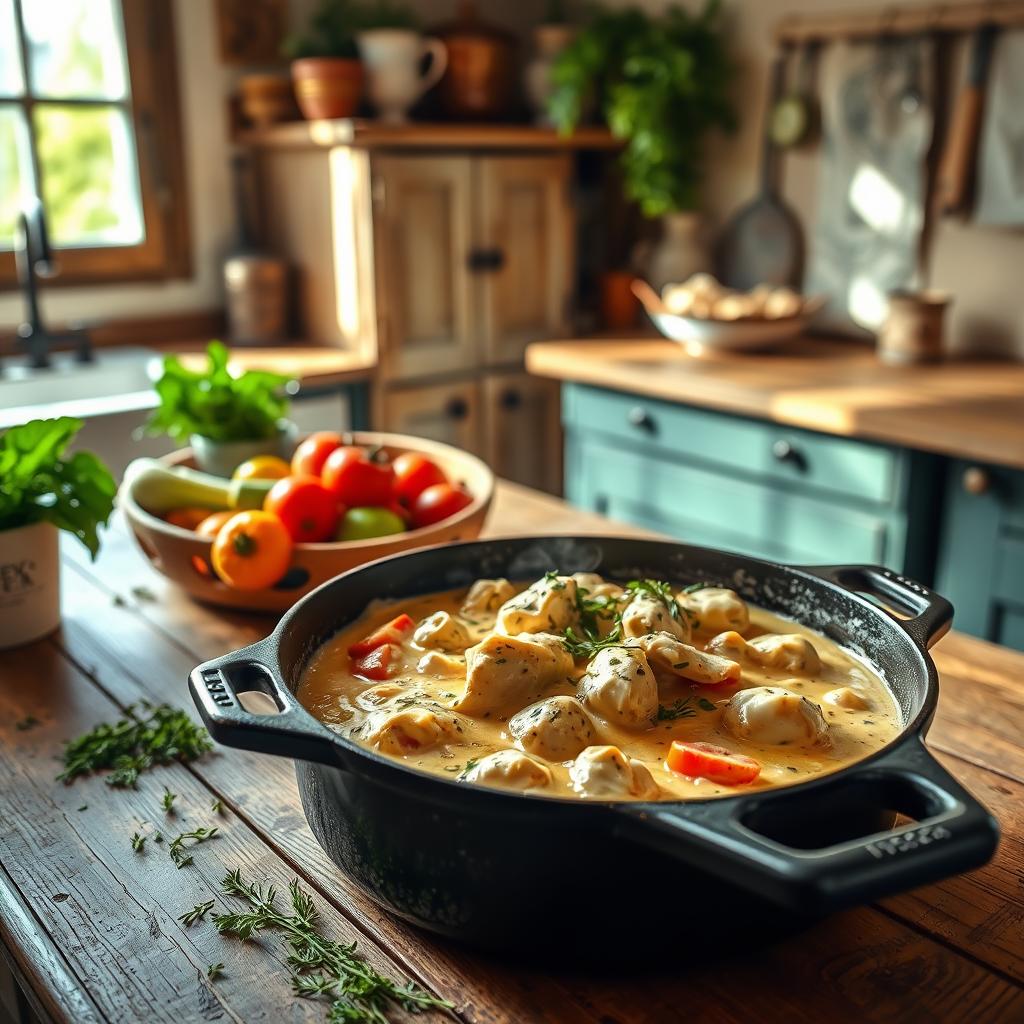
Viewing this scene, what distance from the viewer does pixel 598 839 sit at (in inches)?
24.8

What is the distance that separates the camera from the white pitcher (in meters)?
3.07

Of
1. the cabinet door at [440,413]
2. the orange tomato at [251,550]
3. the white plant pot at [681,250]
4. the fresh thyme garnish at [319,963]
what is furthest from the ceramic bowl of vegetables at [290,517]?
the white plant pot at [681,250]

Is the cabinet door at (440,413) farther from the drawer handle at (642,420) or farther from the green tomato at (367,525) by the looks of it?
the green tomato at (367,525)

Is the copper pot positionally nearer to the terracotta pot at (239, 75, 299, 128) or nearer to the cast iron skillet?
the terracotta pot at (239, 75, 299, 128)

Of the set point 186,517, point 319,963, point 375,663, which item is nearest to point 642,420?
point 186,517

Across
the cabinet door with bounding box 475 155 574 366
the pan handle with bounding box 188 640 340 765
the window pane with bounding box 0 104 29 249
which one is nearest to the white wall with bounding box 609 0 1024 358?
the cabinet door with bounding box 475 155 574 366

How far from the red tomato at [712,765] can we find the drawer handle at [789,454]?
1721 millimetres

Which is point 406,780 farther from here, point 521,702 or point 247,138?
point 247,138

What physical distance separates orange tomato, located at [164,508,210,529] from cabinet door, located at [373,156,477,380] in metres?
1.75

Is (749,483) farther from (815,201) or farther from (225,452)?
(225,452)

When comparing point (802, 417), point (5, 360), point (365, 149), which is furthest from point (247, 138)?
point (802, 417)

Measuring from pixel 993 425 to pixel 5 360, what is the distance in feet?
8.23

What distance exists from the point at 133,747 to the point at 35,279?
2133mm

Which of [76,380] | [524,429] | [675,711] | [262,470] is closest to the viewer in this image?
[675,711]
